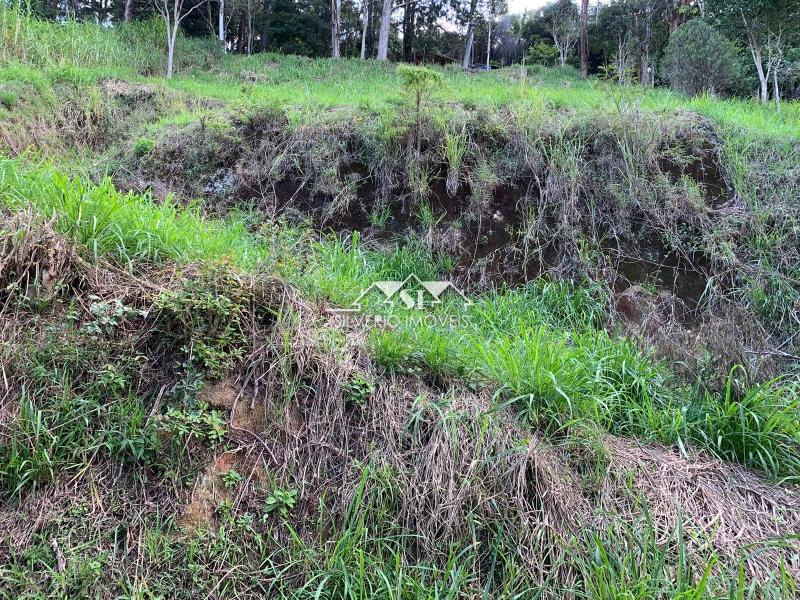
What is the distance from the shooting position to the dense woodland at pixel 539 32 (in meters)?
8.62

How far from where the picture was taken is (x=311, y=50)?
68.0 ft

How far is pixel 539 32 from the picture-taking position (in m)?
23.3

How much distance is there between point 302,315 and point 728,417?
2469 mm

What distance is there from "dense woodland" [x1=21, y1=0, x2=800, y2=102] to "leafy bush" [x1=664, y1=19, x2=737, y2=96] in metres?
0.02

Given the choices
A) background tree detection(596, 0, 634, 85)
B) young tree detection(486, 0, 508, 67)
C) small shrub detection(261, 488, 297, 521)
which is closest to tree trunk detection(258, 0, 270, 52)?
young tree detection(486, 0, 508, 67)

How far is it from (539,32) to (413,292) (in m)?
24.8

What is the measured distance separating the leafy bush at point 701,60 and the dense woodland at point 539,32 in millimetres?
18

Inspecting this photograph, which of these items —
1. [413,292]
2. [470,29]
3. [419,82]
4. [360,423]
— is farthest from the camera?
[470,29]

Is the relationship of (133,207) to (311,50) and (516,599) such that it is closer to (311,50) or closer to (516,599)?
(516,599)

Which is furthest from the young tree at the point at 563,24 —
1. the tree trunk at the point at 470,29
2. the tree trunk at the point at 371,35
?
the tree trunk at the point at 371,35

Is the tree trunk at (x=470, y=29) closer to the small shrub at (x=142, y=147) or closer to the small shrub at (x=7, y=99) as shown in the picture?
the small shrub at (x=142, y=147)

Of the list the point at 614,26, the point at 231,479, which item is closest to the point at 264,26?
the point at 614,26

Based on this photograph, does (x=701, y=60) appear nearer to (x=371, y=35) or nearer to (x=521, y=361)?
(x=521, y=361)

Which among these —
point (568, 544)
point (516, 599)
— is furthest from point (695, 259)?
point (516, 599)
